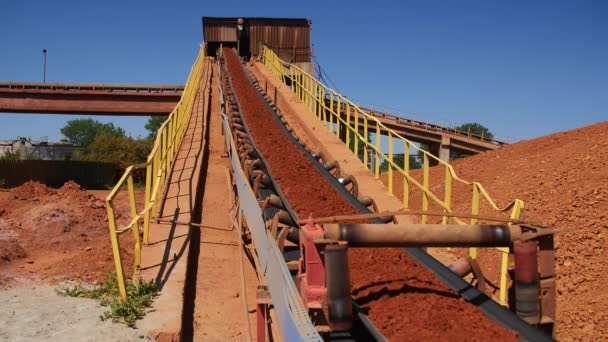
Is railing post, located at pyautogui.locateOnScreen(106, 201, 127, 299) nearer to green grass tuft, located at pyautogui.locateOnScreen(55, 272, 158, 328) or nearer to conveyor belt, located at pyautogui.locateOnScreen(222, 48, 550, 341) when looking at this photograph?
green grass tuft, located at pyautogui.locateOnScreen(55, 272, 158, 328)

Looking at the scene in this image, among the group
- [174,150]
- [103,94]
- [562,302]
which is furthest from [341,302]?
[103,94]

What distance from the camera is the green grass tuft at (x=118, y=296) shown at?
5.04 metres

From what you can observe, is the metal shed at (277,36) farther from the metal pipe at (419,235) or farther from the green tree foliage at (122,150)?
the metal pipe at (419,235)

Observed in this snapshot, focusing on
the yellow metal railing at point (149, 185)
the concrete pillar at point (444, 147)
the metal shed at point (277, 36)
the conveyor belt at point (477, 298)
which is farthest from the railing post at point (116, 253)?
the concrete pillar at point (444, 147)

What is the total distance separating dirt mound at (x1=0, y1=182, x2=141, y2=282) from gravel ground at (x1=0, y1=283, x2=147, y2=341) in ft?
3.14

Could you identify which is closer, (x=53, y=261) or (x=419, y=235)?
(x=419, y=235)

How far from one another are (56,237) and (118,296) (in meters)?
4.27

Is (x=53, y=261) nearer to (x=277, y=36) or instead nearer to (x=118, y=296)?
(x=118, y=296)

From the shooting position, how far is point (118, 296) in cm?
550

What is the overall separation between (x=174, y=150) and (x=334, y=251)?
828 centimetres

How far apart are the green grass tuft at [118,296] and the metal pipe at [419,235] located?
7.43 feet

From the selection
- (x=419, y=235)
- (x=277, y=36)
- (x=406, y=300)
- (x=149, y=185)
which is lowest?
(x=406, y=300)

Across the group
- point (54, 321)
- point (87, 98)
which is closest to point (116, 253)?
point (54, 321)

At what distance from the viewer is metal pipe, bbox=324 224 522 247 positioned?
3643 millimetres
